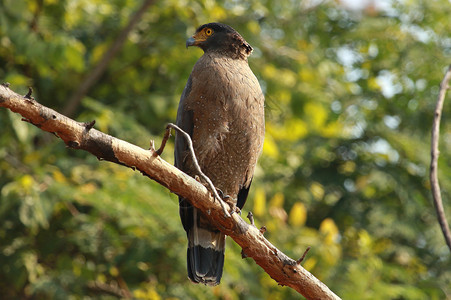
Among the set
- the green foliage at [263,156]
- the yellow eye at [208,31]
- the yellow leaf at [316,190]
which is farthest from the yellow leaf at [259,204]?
the yellow eye at [208,31]

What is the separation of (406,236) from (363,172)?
73 cm

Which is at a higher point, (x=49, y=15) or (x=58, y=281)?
(x=49, y=15)

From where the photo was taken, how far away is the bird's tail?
13.3 feet

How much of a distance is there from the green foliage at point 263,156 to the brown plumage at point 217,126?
1.83ft

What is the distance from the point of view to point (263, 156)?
20.9 ft

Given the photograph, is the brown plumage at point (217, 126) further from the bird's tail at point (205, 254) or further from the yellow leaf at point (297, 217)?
the yellow leaf at point (297, 217)

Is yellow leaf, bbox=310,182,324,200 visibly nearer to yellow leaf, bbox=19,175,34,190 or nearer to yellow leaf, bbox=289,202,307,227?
yellow leaf, bbox=289,202,307,227

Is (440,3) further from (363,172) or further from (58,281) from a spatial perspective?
(58,281)

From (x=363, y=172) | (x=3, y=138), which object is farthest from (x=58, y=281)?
(x=363, y=172)

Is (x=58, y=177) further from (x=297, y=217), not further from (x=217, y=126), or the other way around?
(x=297, y=217)

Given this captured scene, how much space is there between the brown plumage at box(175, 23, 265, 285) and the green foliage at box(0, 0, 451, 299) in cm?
56

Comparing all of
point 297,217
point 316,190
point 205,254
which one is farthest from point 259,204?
point 205,254

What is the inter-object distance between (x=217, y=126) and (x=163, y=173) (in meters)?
1.02

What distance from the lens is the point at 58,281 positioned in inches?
200
